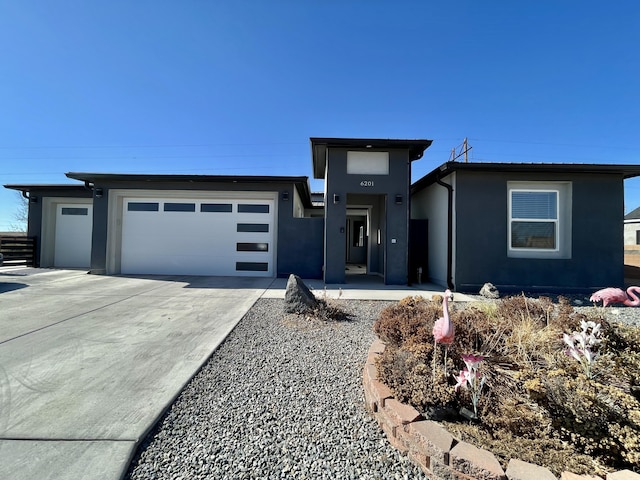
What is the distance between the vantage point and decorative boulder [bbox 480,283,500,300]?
7.22 meters

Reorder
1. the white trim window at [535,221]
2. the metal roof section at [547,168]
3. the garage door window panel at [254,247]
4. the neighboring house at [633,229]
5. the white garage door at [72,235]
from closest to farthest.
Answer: the metal roof section at [547,168], the white trim window at [535,221], the garage door window panel at [254,247], the white garage door at [72,235], the neighboring house at [633,229]

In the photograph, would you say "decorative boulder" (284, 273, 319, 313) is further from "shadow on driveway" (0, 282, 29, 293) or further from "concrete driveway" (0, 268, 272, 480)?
"shadow on driveway" (0, 282, 29, 293)

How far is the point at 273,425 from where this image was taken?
2096mm

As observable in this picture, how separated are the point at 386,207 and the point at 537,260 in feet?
14.1

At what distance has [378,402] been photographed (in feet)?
7.11

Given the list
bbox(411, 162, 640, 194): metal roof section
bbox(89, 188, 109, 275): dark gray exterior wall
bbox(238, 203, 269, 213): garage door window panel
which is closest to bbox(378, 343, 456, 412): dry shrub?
bbox(411, 162, 640, 194): metal roof section

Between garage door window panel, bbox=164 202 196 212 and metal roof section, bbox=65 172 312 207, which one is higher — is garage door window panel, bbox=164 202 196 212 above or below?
below

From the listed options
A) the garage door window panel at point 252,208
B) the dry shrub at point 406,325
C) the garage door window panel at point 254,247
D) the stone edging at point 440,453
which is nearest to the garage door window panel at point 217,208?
the garage door window panel at point 252,208

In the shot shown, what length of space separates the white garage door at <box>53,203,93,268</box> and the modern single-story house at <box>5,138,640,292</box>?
0.04 m

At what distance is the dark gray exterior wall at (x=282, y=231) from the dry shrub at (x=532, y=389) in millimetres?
6615

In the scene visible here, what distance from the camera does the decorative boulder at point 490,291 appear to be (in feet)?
23.7

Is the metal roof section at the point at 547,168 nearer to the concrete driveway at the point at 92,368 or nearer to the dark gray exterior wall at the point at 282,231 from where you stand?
the dark gray exterior wall at the point at 282,231

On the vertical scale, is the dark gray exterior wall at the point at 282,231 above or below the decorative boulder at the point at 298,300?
above

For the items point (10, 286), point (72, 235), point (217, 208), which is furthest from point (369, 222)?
point (72, 235)
